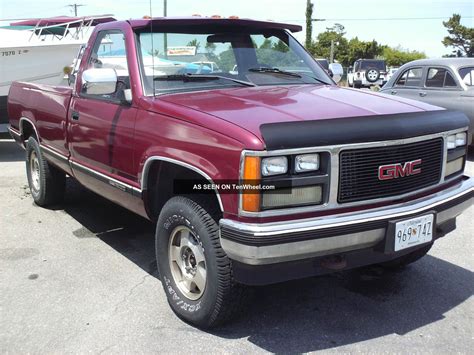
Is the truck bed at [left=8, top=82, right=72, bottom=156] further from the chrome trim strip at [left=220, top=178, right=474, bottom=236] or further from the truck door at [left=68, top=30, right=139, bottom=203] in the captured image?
the chrome trim strip at [left=220, top=178, right=474, bottom=236]

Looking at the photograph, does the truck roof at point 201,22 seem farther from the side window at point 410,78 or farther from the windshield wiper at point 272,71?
the side window at point 410,78

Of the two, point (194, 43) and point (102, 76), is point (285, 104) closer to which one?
point (194, 43)

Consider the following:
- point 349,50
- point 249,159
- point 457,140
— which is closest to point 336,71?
point 457,140

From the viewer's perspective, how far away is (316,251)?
2.68 metres

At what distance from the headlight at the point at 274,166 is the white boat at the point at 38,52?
7645mm

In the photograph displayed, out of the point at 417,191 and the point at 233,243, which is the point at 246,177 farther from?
the point at 417,191

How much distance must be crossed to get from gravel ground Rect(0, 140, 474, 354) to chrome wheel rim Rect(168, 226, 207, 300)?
0.24 m

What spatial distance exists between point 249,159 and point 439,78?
7940 millimetres

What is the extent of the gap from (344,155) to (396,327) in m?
1.24

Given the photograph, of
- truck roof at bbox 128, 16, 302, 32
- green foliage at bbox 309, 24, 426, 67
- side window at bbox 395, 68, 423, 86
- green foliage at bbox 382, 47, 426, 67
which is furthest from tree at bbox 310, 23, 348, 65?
truck roof at bbox 128, 16, 302, 32

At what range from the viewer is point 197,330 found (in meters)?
3.17

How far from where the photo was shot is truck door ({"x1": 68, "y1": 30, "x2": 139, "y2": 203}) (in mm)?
3629

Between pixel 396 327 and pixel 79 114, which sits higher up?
pixel 79 114

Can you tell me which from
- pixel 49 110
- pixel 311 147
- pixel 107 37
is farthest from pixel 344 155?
pixel 49 110
